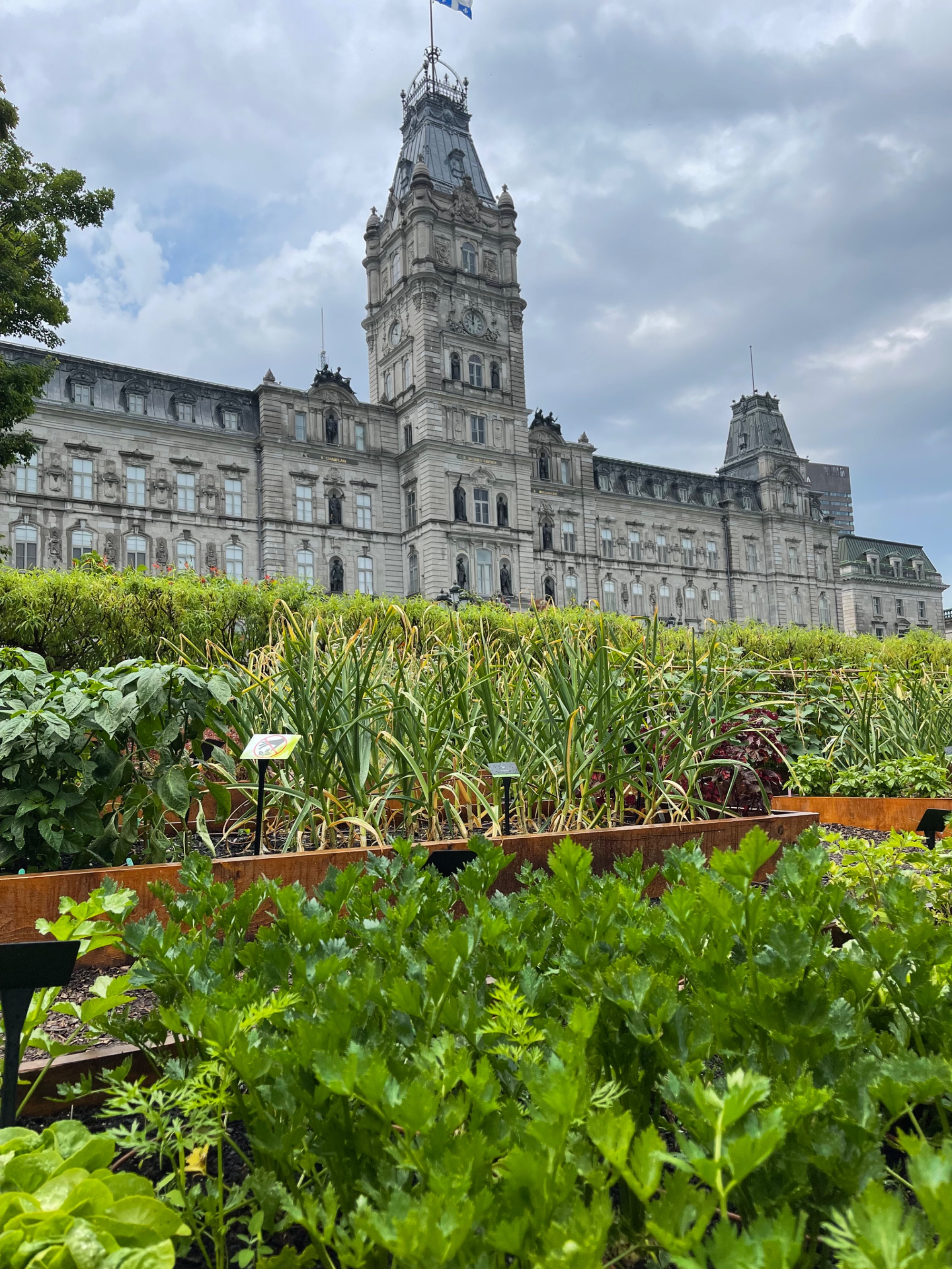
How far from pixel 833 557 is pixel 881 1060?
5630cm

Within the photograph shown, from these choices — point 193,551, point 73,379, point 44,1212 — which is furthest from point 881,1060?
point 73,379

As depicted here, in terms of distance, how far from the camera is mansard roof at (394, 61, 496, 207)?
37.0 m

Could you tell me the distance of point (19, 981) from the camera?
1.22 metres

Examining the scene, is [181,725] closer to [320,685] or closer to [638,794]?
[320,685]

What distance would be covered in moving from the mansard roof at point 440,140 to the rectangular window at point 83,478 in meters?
19.1

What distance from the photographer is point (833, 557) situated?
51812 mm

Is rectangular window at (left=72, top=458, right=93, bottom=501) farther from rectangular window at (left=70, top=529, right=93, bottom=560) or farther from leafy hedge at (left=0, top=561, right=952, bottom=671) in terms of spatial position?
leafy hedge at (left=0, top=561, right=952, bottom=671)

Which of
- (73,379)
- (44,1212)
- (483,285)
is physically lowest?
(44,1212)

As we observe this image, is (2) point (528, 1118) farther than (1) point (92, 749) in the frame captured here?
No

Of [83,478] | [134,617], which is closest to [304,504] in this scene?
[83,478]

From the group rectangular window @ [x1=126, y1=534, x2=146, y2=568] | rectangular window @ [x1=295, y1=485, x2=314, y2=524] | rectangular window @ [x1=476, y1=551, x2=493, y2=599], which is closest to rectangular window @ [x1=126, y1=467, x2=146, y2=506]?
rectangular window @ [x1=126, y1=534, x2=146, y2=568]

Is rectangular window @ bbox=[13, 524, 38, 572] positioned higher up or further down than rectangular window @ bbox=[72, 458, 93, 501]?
further down

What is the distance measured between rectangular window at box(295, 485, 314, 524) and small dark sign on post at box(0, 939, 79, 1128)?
3338cm

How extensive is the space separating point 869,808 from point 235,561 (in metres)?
30.8
